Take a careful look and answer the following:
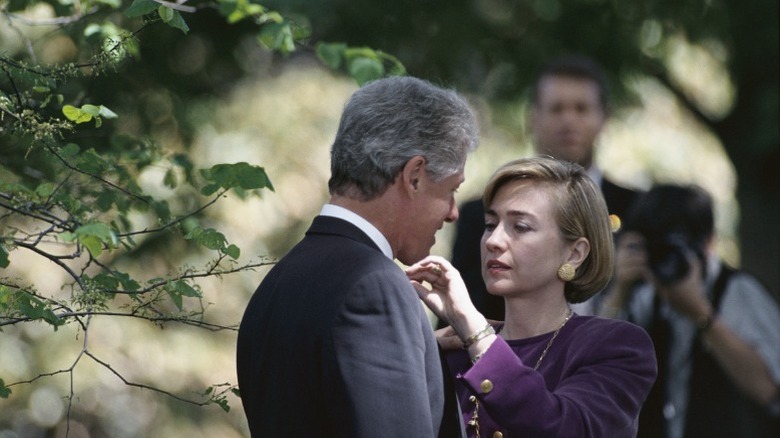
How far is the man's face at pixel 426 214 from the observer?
279cm

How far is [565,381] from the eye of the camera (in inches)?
118

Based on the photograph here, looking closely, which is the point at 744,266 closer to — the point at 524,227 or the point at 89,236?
the point at 524,227

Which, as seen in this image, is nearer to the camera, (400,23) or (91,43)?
(91,43)

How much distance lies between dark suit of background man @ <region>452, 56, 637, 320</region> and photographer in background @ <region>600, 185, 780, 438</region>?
0.83 feet

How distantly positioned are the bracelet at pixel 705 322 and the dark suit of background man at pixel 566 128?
0.68 meters

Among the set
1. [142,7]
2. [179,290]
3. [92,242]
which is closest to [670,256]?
[179,290]

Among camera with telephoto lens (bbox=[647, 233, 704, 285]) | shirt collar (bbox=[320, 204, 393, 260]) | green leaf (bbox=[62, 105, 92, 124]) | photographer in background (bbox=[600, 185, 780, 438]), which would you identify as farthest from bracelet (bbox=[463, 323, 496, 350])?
camera with telephoto lens (bbox=[647, 233, 704, 285])

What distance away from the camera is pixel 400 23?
22.9 ft

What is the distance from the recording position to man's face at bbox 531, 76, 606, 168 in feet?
15.4

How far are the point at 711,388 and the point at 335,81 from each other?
3.74 metres

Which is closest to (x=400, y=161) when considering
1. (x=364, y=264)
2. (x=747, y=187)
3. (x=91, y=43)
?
(x=364, y=264)

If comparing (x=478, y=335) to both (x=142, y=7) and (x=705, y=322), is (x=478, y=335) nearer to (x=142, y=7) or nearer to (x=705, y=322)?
(x=142, y=7)

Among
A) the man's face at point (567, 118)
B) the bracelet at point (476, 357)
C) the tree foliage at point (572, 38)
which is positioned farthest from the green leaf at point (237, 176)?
the tree foliage at point (572, 38)

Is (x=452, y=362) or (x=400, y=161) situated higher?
(x=400, y=161)
